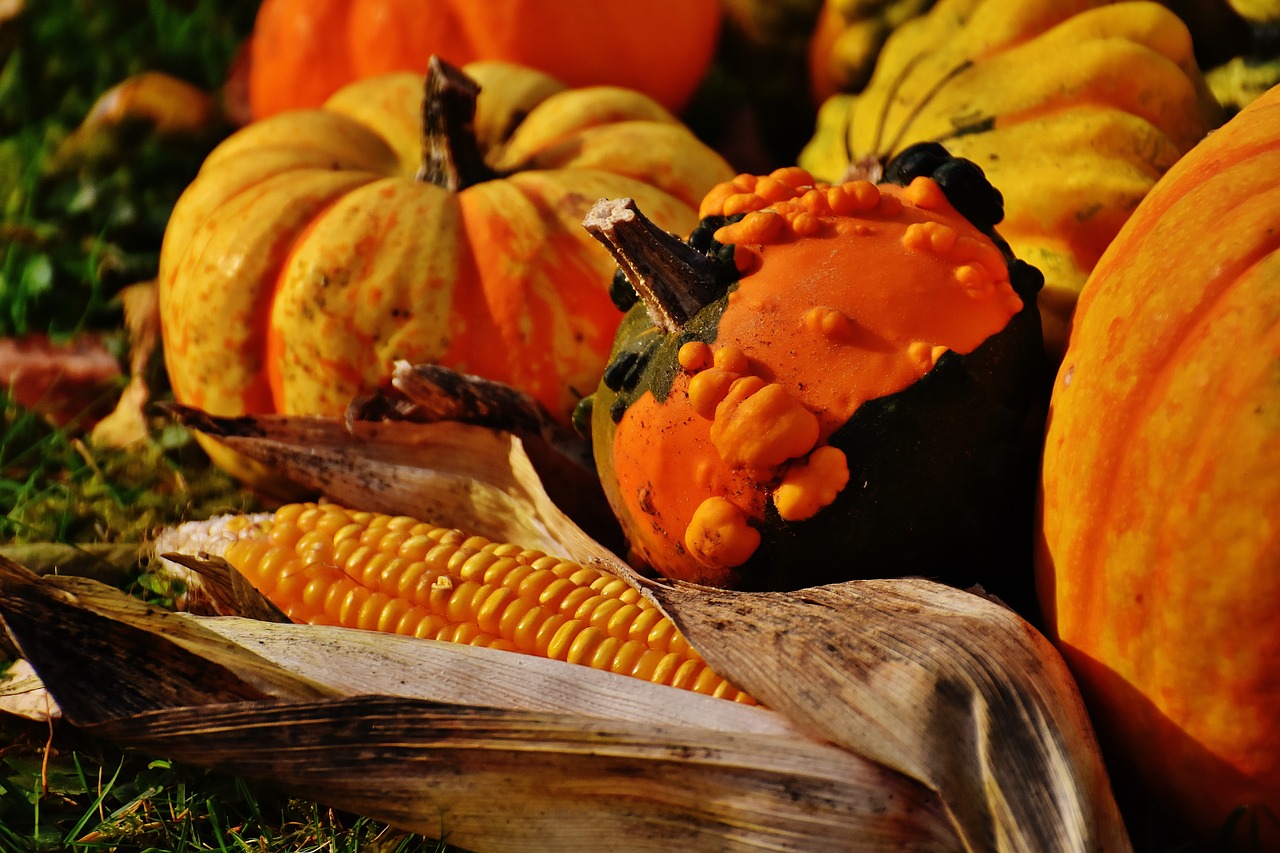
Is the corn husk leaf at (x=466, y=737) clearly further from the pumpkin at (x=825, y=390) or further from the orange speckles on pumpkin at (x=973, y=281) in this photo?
the orange speckles on pumpkin at (x=973, y=281)

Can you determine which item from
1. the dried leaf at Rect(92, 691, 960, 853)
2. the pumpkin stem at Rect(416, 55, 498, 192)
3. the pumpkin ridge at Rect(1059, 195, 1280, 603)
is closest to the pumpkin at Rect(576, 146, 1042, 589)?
the pumpkin ridge at Rect(1059, 195, 1280, 603)

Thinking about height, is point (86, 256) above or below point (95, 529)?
above

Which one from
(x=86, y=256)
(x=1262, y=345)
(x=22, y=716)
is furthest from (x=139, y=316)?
(x=1262, y=345)

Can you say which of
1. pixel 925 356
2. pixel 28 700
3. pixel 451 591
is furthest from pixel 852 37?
pixel 28 700

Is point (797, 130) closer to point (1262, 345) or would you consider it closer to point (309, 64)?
point (309, 64)

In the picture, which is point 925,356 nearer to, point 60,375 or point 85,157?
point 60,375

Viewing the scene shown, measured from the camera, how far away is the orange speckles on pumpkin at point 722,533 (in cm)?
166

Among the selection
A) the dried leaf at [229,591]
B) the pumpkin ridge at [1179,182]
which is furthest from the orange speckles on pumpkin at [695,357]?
the dried leaf at [229,591]

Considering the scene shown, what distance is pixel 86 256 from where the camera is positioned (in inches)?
134

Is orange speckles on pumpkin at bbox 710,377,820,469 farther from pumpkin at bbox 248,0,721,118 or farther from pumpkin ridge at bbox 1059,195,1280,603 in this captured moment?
pumpkin at bbox 248,0,721,118

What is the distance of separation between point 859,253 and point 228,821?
4.23 ft

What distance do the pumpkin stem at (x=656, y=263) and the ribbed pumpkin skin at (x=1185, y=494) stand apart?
56 cm

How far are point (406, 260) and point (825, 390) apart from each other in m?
1.05

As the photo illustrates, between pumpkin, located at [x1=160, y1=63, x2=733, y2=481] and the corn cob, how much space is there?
391 millimetres
